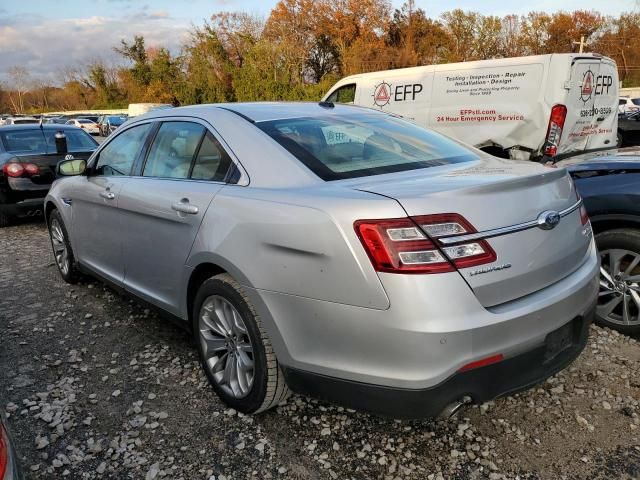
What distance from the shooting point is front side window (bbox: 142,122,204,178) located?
3152mm

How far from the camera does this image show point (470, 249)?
204 cm

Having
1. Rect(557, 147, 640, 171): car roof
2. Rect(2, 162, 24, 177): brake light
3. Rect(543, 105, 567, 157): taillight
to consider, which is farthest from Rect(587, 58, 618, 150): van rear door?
Rect(2, 162, 24, 177): brake light

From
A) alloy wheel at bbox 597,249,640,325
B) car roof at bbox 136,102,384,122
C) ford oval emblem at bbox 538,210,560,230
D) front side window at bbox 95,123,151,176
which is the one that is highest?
car roof at bbox 136,102,384,122

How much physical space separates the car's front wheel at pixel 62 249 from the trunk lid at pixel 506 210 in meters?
3.37

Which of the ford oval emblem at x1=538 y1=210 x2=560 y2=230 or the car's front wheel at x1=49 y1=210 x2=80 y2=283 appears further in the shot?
the car's front wheel at x1=49 y1=210 x2=80 y2=283

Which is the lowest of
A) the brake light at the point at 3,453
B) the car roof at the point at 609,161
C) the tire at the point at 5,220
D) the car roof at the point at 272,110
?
the tire at the point at 5,220

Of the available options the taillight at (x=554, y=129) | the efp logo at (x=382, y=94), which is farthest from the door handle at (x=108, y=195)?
the efp logo at (x=382, y=94)

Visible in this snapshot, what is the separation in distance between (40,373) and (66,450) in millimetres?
940

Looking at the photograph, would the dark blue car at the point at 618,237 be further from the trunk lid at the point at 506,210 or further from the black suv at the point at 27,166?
the black suv at the point at 27,166

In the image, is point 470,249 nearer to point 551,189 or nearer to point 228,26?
point 551,189

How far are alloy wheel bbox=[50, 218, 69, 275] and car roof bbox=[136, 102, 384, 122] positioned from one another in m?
1.95

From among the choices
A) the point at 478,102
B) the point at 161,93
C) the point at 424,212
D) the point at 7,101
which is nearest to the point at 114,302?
the point at 424,212

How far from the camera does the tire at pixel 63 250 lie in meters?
4.77

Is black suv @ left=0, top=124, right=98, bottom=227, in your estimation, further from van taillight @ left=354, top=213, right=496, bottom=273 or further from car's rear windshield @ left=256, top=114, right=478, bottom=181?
van taillight @ left=354, top=213, right=496, bottom=273
